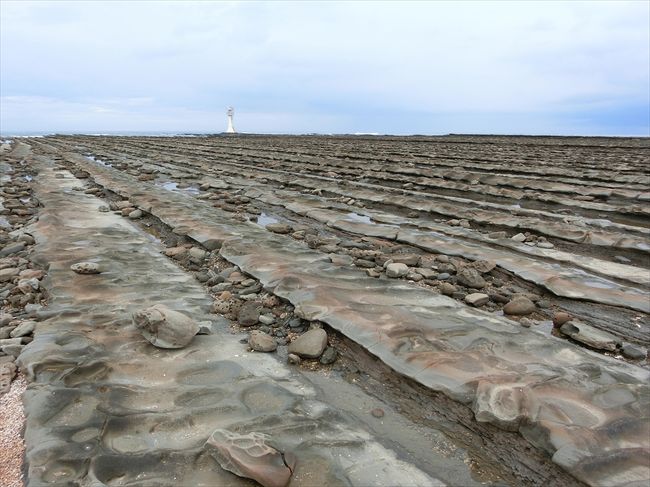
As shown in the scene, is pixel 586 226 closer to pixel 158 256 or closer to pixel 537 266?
pixel 537 266

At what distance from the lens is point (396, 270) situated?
14.3 ft

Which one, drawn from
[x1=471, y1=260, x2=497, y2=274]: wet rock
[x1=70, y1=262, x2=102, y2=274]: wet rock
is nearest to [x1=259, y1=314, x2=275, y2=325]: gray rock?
[x1=70, y1=262, x2=102, y2=274]: wet rock

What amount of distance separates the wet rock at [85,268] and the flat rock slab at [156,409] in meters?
0.47

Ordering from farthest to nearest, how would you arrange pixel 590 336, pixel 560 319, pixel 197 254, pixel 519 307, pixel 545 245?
pixel 545 245 → pixel 197 254 → pixel 519 307 → pixel 560 319 → pixel 590 336

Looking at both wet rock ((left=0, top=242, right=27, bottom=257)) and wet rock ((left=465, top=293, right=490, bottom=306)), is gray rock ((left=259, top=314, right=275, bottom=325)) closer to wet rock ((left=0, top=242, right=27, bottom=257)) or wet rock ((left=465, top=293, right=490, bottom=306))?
wet rock ((left=465, top=293, right=490, bottom=306))

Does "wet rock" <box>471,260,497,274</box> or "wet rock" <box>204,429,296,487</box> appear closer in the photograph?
"wet rock" <box>204,429,296,487</box>

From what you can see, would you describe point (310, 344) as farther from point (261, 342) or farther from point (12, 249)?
point (12, 249)

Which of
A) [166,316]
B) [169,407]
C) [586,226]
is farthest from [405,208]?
[169,407]

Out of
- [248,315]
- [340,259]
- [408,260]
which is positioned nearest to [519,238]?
[408,260]

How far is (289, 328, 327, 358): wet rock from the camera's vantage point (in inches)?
113

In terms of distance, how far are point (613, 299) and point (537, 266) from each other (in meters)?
0.85

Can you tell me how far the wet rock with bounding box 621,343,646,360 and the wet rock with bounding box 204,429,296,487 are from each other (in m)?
2.35

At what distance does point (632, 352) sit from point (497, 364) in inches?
41.7

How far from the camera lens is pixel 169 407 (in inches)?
90.8
